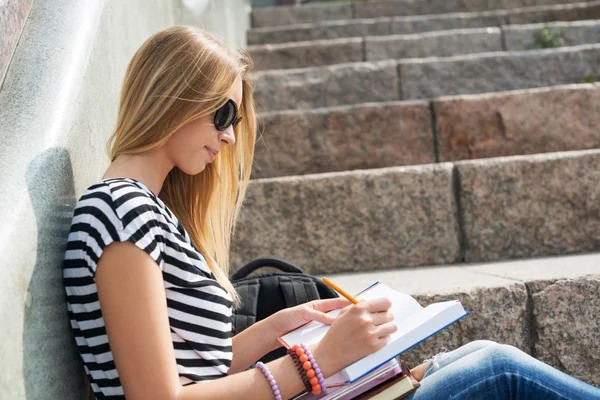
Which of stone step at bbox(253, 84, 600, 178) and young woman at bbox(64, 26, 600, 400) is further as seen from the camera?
stone step at bbox(253, 84, 600, 178)

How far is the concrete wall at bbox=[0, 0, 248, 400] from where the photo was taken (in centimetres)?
A: 134

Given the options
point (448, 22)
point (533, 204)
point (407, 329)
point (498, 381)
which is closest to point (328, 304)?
point (407, 329)

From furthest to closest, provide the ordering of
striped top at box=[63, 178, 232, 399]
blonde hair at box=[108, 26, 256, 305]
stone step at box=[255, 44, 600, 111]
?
stone step at box=[255, 44, 600, 111] < blonde hair at box=[108, 26, 256, 305] < striped top at box=[63, 178, 232, 399]

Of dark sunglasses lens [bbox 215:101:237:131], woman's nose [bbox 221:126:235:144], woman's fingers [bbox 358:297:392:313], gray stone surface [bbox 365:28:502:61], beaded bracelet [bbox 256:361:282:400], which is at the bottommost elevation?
beaded bracelet [bbox 256:361:282:400]

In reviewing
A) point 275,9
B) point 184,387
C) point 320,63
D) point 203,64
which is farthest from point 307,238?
point 275,9

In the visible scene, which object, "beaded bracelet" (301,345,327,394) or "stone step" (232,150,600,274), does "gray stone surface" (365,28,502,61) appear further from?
"beaded bracelet" (301,345,327,394)

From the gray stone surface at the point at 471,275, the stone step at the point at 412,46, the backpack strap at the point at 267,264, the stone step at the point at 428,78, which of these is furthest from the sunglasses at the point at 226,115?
the stone step at the point at 412,46

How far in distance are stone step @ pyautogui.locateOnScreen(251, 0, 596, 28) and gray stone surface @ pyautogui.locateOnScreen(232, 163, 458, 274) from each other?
388 centimetres

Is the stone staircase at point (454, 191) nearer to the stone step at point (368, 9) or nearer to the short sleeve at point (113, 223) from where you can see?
the short sleeve at point (113, 223)

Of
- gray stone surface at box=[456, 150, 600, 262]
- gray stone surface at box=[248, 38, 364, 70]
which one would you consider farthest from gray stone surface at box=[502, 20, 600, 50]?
gray stone surface at box=[456, 150, 600, 262]

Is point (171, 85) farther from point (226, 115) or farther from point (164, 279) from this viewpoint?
point (164, 279)

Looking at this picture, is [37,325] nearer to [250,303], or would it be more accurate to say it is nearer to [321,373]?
[321,373]

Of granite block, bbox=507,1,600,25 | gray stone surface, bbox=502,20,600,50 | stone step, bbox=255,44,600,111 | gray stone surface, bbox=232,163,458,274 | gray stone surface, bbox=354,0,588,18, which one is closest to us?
gray stone surface, bbox=232,163,458,274

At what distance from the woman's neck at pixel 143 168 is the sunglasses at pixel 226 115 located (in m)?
0.15
